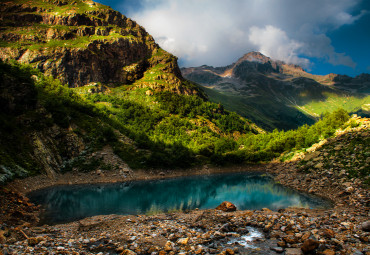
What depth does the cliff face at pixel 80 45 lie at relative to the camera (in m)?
126

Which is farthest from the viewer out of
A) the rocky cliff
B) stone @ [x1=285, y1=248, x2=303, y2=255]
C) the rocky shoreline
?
the rocky cliff

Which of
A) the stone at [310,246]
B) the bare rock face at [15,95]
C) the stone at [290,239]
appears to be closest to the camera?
the stone at [310,246]

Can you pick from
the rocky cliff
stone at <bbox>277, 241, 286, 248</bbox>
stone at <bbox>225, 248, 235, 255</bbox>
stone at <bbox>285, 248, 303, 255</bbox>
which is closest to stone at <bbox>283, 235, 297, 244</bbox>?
stone at <bbox>277, 241, 286, 248</bbox>

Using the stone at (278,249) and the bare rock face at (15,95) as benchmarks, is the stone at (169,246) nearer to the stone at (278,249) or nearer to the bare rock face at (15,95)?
the stone at (278,249)

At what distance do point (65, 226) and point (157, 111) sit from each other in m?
102

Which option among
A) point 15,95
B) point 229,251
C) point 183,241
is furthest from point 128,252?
point 15,95

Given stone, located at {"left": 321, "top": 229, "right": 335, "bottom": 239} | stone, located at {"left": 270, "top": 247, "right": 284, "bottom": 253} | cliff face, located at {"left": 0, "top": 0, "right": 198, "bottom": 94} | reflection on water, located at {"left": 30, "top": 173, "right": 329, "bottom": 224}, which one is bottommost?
reflection on water, located at {"left": 30, "top": 173, "right": 329, "bottom": 224}

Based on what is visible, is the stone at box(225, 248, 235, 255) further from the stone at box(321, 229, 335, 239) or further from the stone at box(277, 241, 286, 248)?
the stone at box(321, 229, 335, 239)

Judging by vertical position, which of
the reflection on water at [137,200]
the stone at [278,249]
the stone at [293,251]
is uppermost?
the stone at [293,251]

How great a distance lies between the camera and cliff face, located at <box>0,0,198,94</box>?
4951 inches

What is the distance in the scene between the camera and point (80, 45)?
13738 cm

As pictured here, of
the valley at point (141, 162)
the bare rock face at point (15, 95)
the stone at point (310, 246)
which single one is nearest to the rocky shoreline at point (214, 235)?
the stone at point (310, 246)

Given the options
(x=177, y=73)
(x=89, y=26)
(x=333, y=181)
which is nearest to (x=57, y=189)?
(x=333, y=181)

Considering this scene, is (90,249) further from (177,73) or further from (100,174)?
(177,73)
